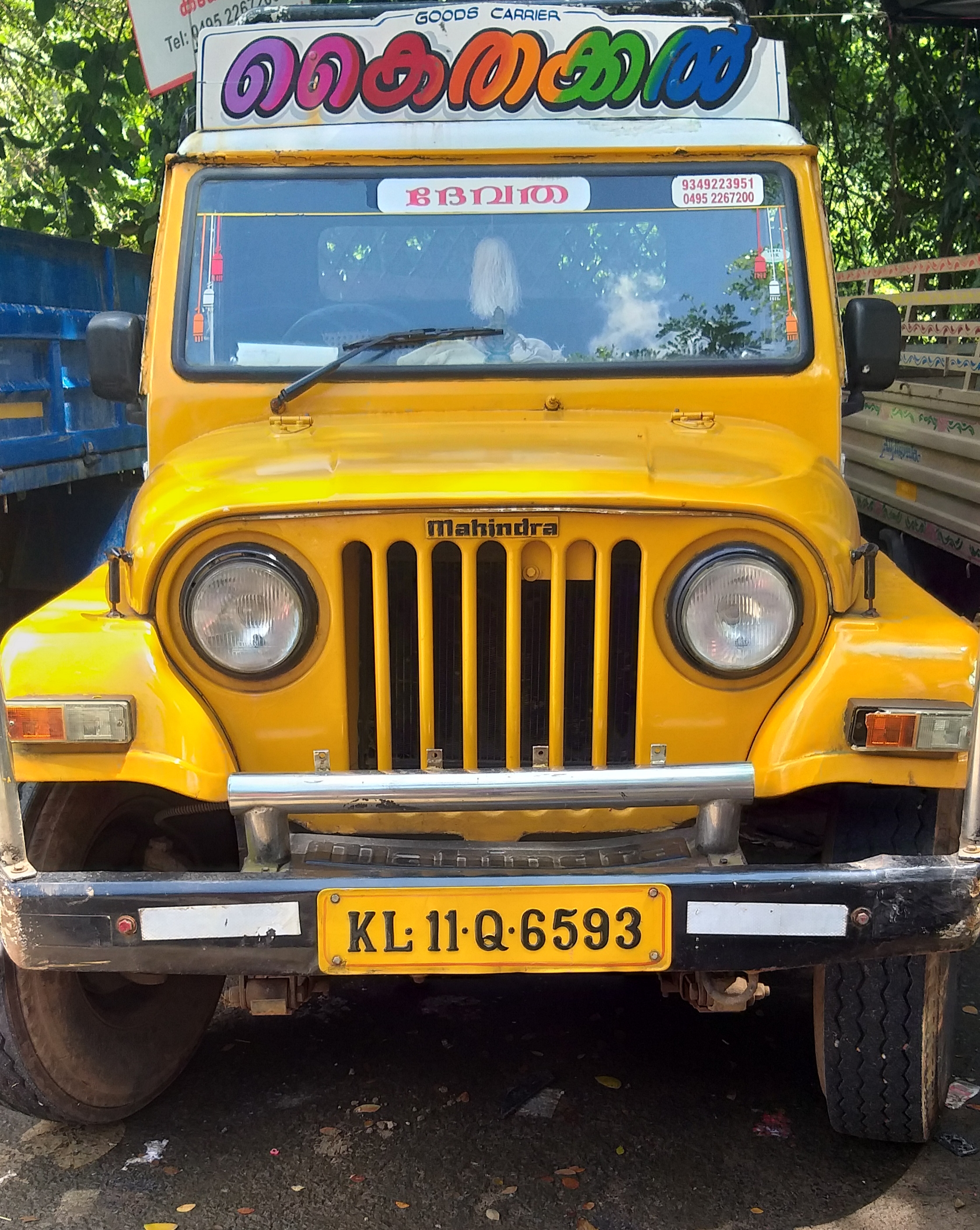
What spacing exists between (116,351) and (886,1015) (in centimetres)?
261

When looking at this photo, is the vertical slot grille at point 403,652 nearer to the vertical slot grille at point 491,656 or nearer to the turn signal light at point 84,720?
the vertical slot grille at point 491,656

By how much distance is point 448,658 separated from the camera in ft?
9.10

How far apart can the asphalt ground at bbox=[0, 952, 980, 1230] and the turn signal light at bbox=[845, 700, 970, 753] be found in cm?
109

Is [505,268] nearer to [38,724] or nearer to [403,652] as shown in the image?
[403,652]

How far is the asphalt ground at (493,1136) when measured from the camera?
9.00 ft

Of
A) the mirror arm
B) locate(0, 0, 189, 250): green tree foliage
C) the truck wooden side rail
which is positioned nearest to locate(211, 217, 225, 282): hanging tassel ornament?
the mirror arm

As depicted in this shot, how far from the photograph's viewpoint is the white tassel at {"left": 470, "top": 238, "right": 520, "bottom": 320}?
3.29 m

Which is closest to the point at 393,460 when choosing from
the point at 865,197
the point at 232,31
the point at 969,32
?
the point at 232,31

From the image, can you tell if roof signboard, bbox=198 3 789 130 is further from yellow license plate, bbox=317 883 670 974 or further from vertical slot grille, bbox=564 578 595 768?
yellow license plate, bbox=317 883 670 974

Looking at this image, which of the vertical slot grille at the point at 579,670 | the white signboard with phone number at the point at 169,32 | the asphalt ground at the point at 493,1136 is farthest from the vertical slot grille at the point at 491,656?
the white signboard with phone number at the point at 169,32

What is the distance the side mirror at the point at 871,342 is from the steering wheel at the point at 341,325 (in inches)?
50.0

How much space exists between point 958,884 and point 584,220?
1969 millimetres

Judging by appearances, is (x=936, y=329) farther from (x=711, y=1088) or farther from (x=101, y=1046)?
(x=101, y=1046)

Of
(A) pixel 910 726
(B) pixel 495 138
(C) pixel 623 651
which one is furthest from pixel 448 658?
(B) pixel 495 138
